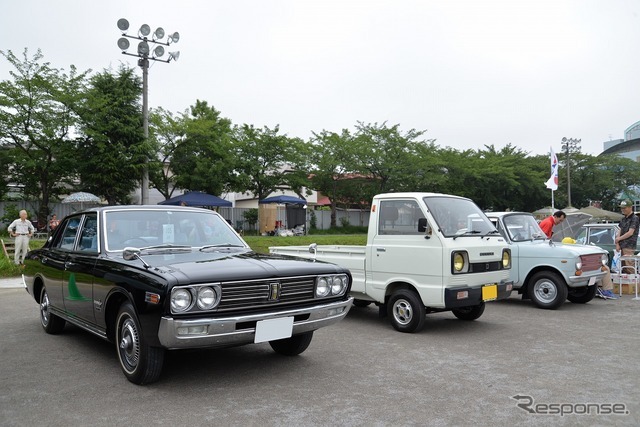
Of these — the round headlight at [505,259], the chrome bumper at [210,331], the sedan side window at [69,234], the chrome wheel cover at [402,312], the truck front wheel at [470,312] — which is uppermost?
the sedan side window at [69,234]

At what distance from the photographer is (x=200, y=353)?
545 cm

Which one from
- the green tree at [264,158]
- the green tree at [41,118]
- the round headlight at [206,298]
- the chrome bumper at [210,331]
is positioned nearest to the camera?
the chrome bumper at [210,331]

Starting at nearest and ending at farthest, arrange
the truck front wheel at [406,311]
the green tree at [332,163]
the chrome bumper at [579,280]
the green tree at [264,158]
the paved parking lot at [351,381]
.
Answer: the paved parking lot at [351,381] → the truck front wheel at [406,311] → the chrome bumper at [579,280] → the green tree at [264,158] → the green tree at [332,163]

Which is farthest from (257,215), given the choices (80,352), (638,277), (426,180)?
(80,352)

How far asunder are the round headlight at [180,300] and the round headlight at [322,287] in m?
1.24

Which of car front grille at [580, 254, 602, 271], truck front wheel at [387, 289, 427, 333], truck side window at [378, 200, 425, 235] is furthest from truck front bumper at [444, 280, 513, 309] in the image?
car front grille at [580, 254, 602, 271]

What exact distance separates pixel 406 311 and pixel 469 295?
0.87 metres

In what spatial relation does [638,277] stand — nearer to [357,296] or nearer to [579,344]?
[579,344]

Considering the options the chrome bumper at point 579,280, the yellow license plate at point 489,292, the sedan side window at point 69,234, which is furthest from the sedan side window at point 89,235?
the chrome bumper at point 579,280

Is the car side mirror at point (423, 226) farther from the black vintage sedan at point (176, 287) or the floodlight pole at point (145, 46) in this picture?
the floodlight pole at point (145, 46)

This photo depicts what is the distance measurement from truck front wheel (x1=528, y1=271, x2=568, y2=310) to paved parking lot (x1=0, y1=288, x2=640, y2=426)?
5.60ft

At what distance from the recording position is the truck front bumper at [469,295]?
20.4ft

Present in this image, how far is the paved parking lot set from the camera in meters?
3.65

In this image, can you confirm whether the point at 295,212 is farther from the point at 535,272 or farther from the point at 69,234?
the point at 69,234
